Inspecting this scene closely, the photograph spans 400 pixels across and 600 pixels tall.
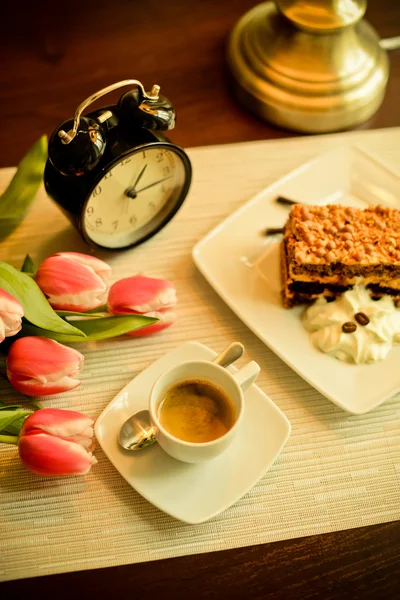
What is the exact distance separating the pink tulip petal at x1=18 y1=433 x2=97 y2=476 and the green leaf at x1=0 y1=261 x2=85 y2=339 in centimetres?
18

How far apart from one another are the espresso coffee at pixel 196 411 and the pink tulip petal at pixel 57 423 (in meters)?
0.13

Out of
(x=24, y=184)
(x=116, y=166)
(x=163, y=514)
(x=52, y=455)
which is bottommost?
A: (x=163, y=514)

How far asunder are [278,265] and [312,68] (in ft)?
1.75

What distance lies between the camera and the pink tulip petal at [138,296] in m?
1.07

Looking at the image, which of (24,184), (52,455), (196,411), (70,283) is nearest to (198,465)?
(196,411)

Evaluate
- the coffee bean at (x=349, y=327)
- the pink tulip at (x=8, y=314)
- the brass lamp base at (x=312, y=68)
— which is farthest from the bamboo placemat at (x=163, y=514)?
the brass lamp base at (x=312, y=68)

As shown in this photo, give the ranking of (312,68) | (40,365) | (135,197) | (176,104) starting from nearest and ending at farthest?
(40,365)
(135,197)
(312,68)
(176,104)

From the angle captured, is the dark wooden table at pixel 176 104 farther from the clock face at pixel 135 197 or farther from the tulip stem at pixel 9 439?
the clock face at pixel 135 197

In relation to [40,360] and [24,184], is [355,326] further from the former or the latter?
[24,184]

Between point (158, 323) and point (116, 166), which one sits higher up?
point (116, 166)

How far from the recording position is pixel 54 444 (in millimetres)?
894

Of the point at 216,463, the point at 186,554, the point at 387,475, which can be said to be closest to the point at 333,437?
the point at 387,475

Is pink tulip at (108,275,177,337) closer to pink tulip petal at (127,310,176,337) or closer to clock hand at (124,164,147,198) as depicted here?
pink tulip petal at (127,310,176,337)

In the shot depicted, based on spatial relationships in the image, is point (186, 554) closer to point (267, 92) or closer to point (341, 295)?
point (341, 295)
